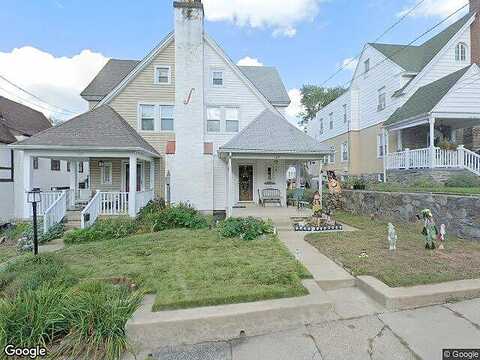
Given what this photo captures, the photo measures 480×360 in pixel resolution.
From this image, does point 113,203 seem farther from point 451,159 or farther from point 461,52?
point 461,52

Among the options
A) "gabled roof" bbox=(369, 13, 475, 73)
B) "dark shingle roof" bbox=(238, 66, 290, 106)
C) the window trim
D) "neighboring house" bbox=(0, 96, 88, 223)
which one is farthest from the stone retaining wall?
"neighboring house" bbox=(0, 96, 88, 223)

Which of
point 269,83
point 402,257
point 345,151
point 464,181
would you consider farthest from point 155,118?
point 345,151

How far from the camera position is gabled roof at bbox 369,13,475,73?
56.6 feet

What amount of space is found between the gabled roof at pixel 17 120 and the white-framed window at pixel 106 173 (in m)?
6.79

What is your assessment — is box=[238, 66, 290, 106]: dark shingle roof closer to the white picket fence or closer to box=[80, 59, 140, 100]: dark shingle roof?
box=[80, 59, 140, 100]: dark shingle roof

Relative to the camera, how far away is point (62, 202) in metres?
10.8

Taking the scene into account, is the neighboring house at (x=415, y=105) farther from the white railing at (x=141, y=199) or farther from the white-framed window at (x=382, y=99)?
the white railing at (x=141, y=199)

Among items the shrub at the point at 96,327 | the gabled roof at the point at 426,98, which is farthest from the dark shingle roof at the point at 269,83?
the shrub at the point at 96,327

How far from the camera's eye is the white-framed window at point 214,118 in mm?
14367

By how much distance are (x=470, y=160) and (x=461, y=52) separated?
856cm

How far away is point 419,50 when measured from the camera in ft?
62.5

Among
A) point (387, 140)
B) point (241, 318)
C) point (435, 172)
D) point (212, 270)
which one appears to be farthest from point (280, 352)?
point (387, 140)

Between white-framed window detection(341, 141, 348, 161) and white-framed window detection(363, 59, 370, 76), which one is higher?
white-framed window detection(363, 59, 370, 76)

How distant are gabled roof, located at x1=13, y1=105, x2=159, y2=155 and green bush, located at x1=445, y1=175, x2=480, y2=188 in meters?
13.0
